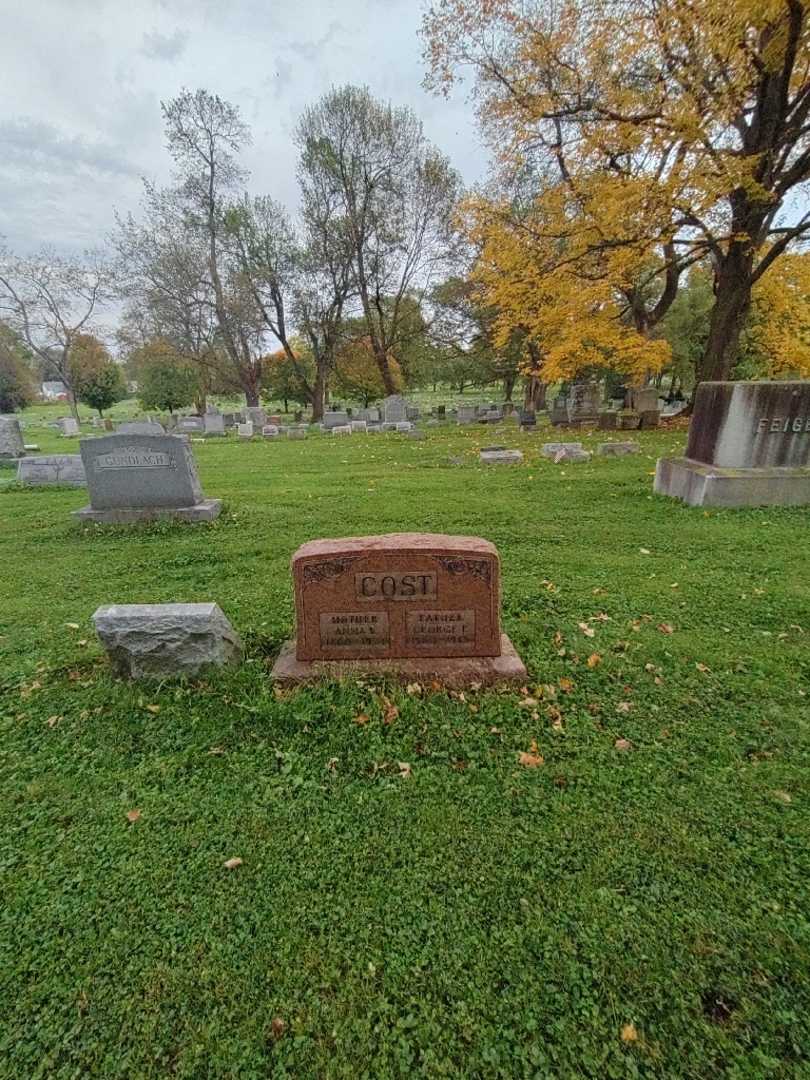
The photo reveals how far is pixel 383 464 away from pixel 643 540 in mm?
6909

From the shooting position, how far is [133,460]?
6812 millimetres

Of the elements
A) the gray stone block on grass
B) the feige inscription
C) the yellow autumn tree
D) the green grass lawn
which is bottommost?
the green grass lawn

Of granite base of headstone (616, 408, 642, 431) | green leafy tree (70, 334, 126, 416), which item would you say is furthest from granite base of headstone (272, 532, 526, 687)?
green leafy tree (70, 334, 126, 416)

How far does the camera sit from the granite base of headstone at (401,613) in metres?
3.03

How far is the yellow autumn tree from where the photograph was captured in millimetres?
9711

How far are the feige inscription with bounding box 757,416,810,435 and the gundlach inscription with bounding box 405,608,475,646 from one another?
595cm

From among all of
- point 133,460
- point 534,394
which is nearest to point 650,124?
point 133,460

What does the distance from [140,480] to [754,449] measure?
27.9 ft

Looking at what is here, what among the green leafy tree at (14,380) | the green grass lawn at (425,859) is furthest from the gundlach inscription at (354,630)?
the green leafy tree at (14,380)

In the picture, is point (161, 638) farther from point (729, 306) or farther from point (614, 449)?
point (729, 306)

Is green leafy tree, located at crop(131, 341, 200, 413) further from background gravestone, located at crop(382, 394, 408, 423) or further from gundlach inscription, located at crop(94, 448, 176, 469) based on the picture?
gundlach inscription, located at crop(94, 448, 176, 469)

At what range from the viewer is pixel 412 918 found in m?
1.78

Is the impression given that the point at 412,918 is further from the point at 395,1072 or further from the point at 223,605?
the point at 223,605

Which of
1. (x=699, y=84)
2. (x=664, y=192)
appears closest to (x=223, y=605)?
(x=664, y=192)
